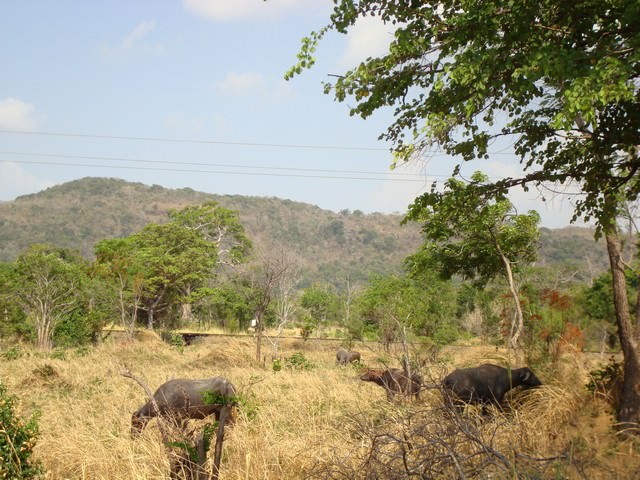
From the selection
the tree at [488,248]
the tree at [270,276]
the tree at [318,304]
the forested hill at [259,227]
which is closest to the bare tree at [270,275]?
the tree at [270,276]

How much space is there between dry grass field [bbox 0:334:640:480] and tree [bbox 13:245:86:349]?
579cm

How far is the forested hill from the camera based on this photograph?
98875 mm

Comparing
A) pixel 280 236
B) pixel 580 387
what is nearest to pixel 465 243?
pixel 580 387

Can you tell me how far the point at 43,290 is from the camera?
20.8m

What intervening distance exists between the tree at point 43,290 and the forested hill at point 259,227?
2591 inches

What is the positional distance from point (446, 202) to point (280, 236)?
372 ft

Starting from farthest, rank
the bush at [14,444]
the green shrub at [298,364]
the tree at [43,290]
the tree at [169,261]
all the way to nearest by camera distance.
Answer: the tree at [169,261]
the tree at [43,290]
the green shrub at [298,364]
the bush at [14,444]

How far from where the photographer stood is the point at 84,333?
22500 millimetres

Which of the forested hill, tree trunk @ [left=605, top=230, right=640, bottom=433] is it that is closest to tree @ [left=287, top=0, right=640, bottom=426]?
tree trunk @ [left=605, top=230, right=640, bottom=433]

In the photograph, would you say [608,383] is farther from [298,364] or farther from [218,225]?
[218,225]

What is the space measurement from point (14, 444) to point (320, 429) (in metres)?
3.43

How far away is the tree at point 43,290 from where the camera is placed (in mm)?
→ 20688

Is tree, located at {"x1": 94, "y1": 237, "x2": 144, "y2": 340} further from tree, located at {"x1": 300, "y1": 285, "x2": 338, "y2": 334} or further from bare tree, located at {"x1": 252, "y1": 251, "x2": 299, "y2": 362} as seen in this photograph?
tree, located at {"x1": 300, "y1": 285, "x2": 338, "y2": 334}

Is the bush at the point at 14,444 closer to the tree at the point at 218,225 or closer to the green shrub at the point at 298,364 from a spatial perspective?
the green shrub at the point at 298,364
